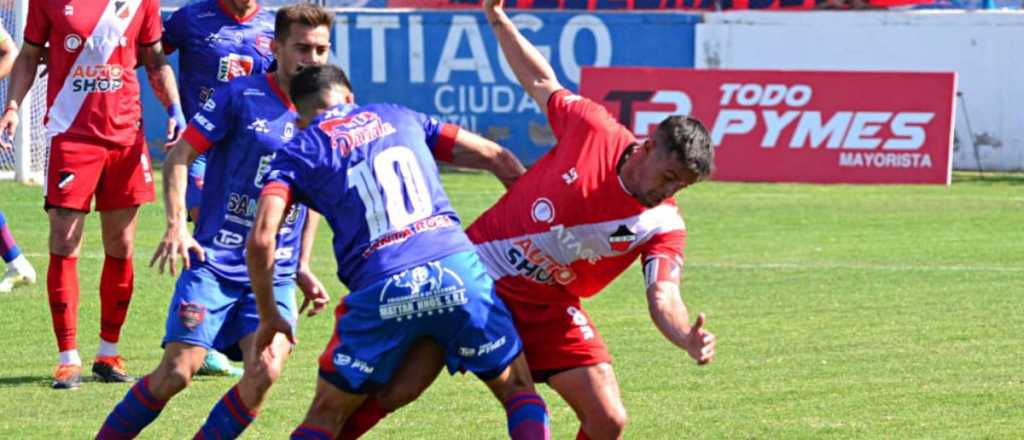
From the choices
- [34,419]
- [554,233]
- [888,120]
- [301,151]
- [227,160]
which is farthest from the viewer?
[888,120]

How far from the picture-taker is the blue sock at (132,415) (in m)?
6.84

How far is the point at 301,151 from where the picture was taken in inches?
234

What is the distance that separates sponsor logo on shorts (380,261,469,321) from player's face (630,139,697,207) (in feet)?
2.69

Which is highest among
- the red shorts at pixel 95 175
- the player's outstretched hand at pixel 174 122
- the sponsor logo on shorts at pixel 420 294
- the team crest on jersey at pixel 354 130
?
the team crest on jersey at pixel 354 130

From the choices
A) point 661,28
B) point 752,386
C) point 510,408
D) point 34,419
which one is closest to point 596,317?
point 752,386

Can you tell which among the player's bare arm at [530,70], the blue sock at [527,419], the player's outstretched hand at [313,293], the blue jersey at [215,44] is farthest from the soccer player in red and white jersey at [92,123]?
the blue sock at [527,419]

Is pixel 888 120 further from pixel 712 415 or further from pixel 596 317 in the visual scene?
pixel 712 415

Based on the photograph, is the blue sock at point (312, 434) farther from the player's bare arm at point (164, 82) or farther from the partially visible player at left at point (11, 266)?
the partially visible player at left at point (11, 266)

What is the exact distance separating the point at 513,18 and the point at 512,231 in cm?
1845

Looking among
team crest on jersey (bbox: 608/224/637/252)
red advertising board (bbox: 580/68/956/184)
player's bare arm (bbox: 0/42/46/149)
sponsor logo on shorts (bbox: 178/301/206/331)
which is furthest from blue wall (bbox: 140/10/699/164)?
team crest on jersey (bbox: 608/224/637/252)

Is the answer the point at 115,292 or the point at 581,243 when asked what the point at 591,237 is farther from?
the point at 115,292

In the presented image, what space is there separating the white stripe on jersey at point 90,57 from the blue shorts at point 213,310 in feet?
8.05

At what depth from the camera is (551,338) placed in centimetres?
671

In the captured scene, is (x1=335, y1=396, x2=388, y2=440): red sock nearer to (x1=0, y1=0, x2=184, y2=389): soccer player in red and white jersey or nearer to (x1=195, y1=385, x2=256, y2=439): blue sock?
(x1=195, y1=385, x2=256, y2=439): blue sock
